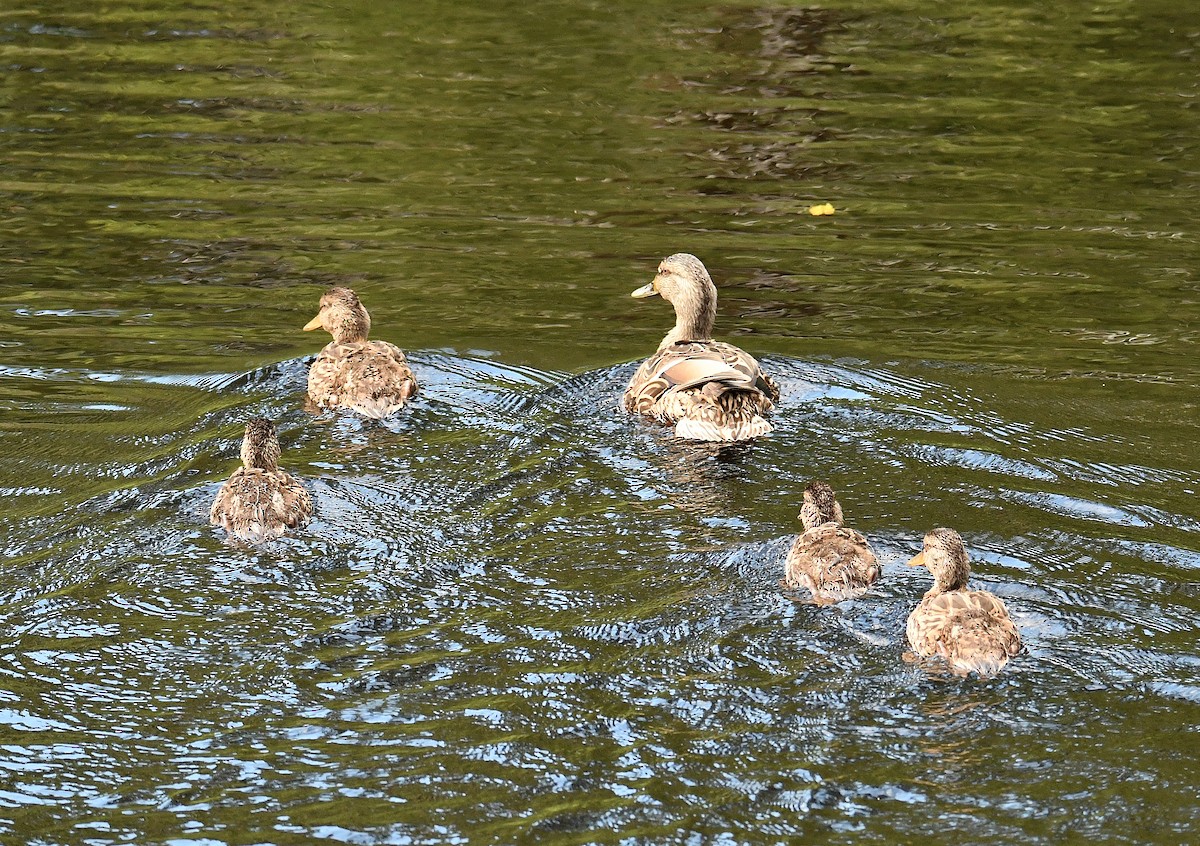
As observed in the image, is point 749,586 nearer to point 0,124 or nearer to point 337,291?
point 337,291

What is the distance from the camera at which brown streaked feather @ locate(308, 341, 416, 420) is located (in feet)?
27.9

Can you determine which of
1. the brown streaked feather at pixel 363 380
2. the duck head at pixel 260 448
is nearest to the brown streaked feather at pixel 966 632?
the duck head at pixel 260 448

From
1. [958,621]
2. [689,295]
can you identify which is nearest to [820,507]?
[958,621]

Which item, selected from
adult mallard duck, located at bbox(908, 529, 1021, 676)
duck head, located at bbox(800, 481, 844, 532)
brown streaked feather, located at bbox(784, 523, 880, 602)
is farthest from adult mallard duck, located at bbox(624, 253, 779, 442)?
adult mallard duck, located at bbox(908, 529, 1021, 676)

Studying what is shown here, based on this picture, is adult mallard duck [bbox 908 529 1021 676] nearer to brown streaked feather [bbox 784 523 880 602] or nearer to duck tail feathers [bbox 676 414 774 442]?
brown streaked feather [bbox 784 523 880 602]

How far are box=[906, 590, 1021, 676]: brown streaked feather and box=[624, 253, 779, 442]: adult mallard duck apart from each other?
2.57 meters

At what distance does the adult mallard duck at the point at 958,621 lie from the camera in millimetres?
5773

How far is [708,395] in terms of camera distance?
8.47 metres

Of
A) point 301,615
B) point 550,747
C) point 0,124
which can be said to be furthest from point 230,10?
point 550,747

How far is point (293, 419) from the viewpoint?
8.62 m

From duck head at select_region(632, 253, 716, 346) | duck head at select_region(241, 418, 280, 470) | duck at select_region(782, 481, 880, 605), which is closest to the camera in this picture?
duck at select_region(782, 481, 880, 605)

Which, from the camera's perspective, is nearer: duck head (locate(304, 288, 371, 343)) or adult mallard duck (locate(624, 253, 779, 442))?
adult mallard duck (locate(624, 253, 779, 442))

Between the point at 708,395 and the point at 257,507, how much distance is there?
269 cm

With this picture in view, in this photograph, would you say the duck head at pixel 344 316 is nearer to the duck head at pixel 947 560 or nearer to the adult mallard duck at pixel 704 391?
the adult mallard duck at pixel 704 391
